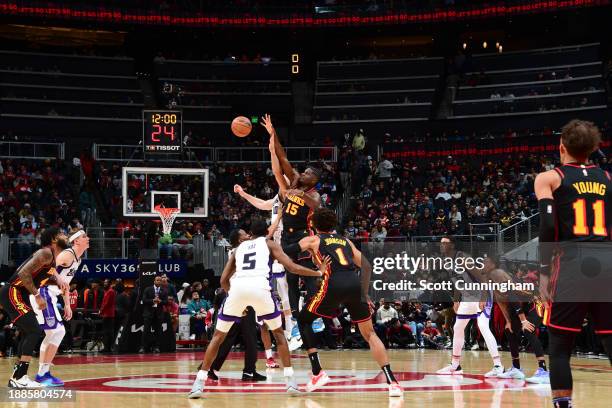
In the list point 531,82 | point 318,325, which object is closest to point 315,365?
point 318,325

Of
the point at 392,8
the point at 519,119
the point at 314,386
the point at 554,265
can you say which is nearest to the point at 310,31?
the point at 392,8

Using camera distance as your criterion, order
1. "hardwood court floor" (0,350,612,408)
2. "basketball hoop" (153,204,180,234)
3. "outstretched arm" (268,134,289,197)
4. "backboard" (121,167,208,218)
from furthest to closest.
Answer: "backboard" (121,167,208,218) → "basketball hoop" (153,204,180,234) → "outstretched arm" (268,134,289,197) → "hardwood court floor" (0,350,612,408)

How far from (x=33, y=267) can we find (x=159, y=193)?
54.8ft

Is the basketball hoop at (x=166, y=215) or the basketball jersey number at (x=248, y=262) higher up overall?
the basketball hoop at (x=166, y=215)

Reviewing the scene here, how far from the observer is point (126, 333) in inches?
802

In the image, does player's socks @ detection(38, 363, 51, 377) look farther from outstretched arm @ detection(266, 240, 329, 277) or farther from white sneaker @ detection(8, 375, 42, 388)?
outstretched arm @ detection(266, 240, 329, 277)

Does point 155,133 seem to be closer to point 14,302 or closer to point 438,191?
point 438,191

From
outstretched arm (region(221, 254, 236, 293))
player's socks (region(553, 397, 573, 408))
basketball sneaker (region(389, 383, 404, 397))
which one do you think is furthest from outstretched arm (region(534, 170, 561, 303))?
outstretched arm (region(221, 254, 236, 293))

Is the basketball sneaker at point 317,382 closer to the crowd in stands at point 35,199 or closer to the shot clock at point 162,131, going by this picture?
the crowd in stands at point 35,199

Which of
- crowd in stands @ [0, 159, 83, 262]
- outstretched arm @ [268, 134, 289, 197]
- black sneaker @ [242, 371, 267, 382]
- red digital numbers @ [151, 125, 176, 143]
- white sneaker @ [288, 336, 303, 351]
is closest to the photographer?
black sneaker @ [242, 371, 267, 382]

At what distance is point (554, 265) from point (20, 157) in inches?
1201

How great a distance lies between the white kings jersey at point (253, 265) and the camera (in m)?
10.3

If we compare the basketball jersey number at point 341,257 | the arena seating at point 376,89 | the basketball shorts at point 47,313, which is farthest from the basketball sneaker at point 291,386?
the arena seating at point 376,89

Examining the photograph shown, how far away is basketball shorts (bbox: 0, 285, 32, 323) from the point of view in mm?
11188
